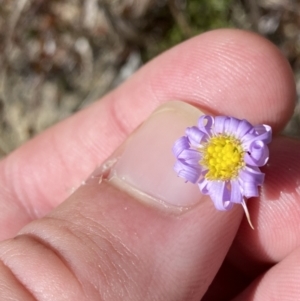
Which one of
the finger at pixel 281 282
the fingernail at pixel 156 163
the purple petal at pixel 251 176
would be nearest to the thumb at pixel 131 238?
the fingernail at pixel 156 163

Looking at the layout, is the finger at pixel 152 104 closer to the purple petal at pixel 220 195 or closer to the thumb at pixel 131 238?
the thumb at pixel 131 238

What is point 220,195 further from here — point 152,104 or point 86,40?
point 86,40

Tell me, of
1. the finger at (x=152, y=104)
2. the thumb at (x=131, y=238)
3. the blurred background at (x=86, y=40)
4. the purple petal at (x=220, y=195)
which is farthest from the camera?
the blurred background at (x=86, y=40)

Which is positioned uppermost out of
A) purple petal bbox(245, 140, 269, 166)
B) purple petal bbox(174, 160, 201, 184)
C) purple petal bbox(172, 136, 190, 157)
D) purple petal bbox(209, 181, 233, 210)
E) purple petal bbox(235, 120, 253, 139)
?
purple petal bbox(235, 120, 253, 139)

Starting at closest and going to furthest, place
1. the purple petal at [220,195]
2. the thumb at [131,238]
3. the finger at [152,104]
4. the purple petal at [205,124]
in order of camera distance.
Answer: the thumb at [131,238] → the purple petal at [220,195] → the purple petal at [205,124] → the finger at [152,104]

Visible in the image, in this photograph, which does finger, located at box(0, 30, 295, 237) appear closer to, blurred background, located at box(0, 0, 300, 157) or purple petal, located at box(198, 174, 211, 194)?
purple petal, located at box(198, 174, 211, 194)

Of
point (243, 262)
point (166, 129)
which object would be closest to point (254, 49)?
point (166, 129)

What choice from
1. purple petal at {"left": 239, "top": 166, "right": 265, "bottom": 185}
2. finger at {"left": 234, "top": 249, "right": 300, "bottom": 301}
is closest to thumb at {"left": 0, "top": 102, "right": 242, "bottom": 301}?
purple petal at {"left": 239, "top": 166, "right": 265, "bottom": 185}

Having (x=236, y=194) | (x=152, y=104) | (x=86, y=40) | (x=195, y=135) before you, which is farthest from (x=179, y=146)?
(x=86, y=40)
